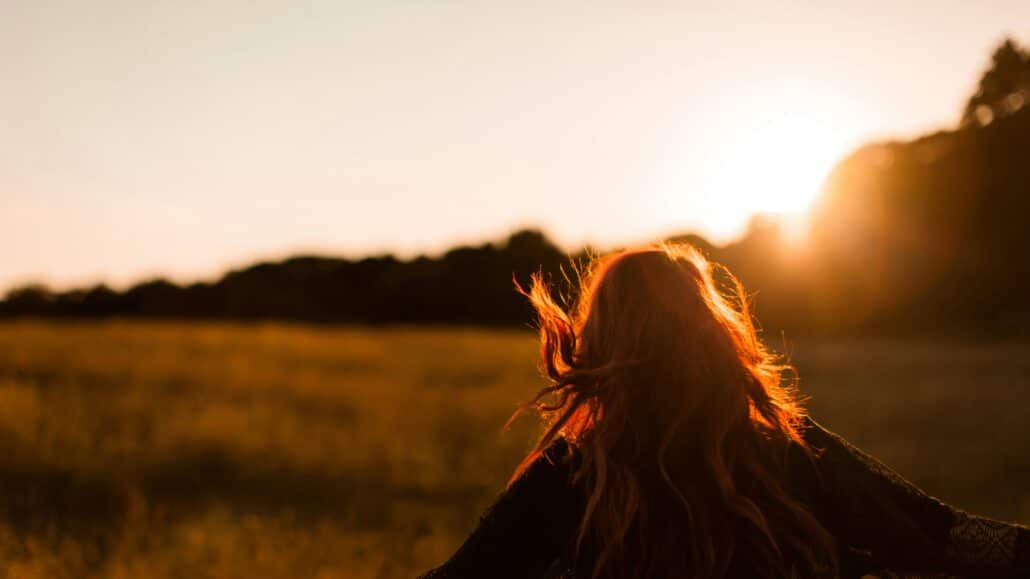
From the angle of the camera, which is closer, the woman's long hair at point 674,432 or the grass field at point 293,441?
the woman's long hair at point 674,432

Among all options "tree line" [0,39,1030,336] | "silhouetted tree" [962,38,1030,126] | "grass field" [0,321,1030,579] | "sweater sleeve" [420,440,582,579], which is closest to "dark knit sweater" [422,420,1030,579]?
"sweater sleeve" [420,440,582,579]

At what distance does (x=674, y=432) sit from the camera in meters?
2.25

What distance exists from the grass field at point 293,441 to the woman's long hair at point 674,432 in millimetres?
4189

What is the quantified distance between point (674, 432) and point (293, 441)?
941cm

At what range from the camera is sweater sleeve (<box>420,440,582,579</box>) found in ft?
7.30

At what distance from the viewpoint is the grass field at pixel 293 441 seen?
21.3 ft

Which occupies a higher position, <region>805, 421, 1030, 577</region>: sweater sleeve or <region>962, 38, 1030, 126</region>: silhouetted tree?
<region>962, 38, 1030, 126</region>: silhouetted tree

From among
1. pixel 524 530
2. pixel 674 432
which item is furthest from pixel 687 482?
pixel 524 530

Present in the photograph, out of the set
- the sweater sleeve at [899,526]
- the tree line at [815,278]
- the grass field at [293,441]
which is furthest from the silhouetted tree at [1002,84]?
the sweater sleeve at [899,526]

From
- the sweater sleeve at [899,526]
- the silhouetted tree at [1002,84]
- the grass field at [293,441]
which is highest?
the silhouetted tree at [1002,84]

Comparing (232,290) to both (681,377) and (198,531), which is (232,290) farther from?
(681,377)

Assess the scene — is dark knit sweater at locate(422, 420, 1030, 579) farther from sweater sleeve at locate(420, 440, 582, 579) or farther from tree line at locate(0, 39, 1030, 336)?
tree line at locate(0, 39, 1030, 336)

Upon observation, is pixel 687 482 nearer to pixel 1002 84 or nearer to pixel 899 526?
pixel 899 526

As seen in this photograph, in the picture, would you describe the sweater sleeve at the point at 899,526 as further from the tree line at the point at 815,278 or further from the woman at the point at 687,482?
the tree line at the point at 815,278
